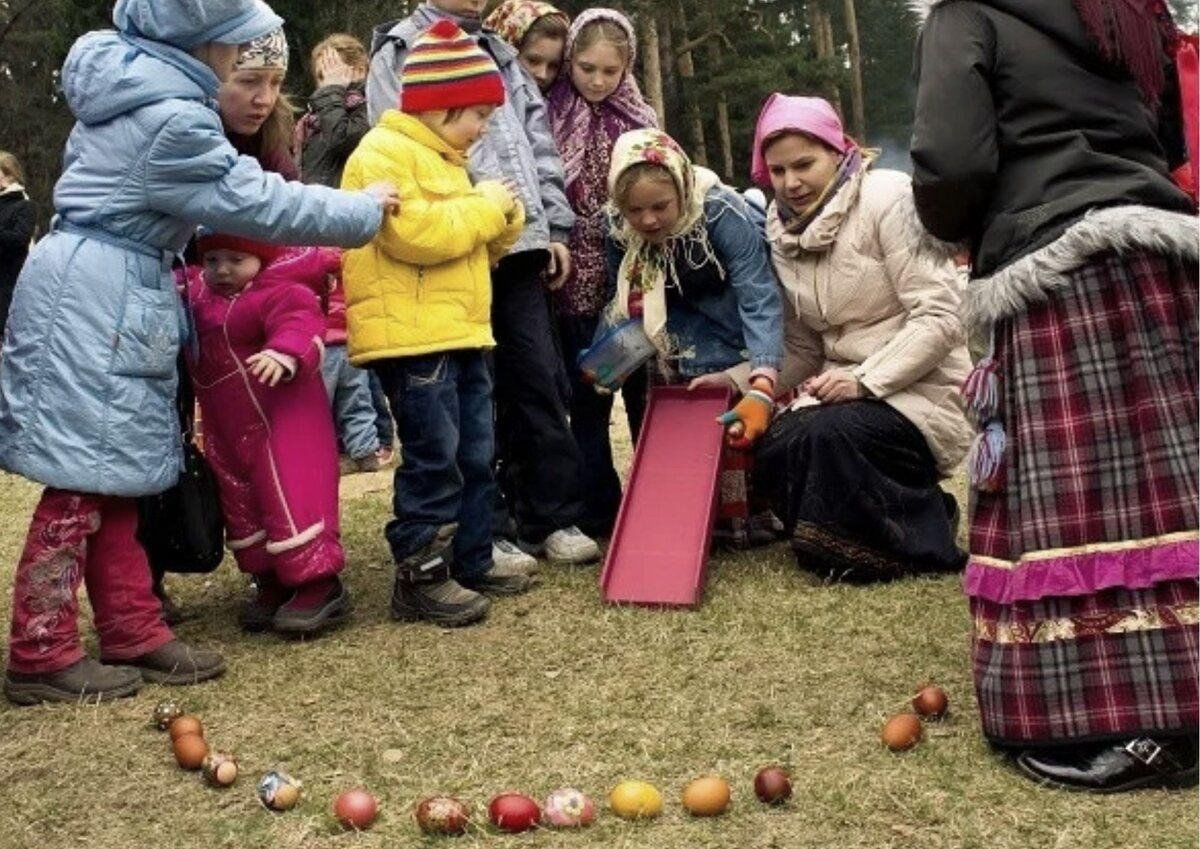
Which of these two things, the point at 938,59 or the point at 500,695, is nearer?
the point at 938,59

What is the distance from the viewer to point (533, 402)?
512 centimetres

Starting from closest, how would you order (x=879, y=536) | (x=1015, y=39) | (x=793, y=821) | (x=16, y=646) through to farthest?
(x=793, y=821)
(x=1015, y=39)
(x=16, y=646)
(x=879, y=536)

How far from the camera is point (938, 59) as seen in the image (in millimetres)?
3172

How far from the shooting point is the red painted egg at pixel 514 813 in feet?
9.70

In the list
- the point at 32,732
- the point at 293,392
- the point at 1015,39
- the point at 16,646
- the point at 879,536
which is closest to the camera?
the point at 1015,39

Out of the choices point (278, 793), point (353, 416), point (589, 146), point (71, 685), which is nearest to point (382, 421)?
point (353, 416)

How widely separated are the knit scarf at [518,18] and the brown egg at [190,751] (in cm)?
292

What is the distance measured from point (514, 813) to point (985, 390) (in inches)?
52.8

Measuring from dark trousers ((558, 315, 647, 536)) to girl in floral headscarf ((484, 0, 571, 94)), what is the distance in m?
0.92

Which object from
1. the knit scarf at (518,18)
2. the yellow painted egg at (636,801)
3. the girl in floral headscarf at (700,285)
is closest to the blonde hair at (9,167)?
the knit scarf at (518,18)

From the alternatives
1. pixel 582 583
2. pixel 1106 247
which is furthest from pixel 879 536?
pixel 1106 247

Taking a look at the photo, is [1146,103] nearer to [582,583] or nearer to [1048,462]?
[1048,462]

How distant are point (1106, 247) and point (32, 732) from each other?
2.75m

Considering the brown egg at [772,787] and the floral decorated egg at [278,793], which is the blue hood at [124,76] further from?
the brown egg at [772,787]
